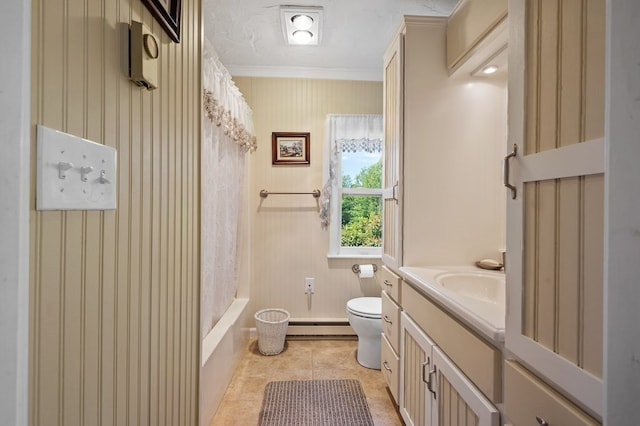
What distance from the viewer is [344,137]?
2.68 meters

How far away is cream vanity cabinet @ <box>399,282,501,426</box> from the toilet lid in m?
0.55

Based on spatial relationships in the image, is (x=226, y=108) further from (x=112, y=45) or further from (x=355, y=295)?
(x=355, y=295)

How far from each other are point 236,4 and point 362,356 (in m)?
2.50

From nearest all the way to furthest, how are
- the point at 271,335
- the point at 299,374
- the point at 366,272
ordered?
the point at 299,374 < the point at 271,335 < the point at 366,272

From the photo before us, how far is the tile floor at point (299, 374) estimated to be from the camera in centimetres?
171

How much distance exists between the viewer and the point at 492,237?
1612mm

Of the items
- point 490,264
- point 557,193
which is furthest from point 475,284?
point 557,193

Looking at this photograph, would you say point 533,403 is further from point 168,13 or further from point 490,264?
point 168,13

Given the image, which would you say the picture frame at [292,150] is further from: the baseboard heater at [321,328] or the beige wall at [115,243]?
the beige wall at [115,243]

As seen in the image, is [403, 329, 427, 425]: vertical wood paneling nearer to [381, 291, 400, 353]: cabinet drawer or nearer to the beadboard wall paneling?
[381, 291, 400, 353]: cabinet drawer

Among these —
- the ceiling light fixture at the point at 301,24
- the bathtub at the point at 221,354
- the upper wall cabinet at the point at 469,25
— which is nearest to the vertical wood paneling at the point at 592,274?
the upper wall cabinet at the point at 469,25

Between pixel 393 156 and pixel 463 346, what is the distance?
110cm

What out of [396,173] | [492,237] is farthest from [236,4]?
[492,237]

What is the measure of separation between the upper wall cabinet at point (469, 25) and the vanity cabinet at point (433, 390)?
4.21 ft
